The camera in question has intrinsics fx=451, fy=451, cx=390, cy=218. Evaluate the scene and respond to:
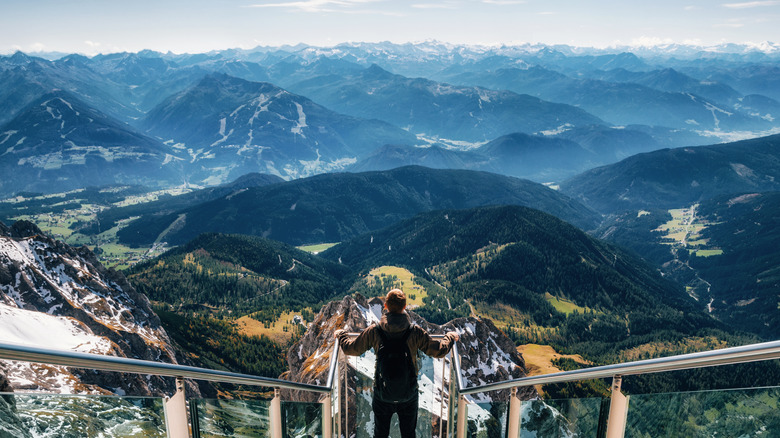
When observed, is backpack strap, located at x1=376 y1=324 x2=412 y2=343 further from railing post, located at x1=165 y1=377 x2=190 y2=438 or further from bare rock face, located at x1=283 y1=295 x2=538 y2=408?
bare rock face, located at x1=283 y1=295 x2=538 y2=408

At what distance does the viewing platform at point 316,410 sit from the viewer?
6375mm

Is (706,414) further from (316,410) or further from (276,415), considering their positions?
(316,410)

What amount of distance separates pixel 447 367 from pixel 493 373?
341 feet

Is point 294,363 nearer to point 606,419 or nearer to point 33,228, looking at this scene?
point 33,228

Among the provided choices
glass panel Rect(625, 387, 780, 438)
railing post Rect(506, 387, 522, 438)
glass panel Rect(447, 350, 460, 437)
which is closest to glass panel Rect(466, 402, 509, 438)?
railing post Rect(506, 387, 522, 438)

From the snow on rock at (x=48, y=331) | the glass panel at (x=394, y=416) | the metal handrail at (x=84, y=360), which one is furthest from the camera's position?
the snow on rock at (x=48, y=331)

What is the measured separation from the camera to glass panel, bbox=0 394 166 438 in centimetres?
650

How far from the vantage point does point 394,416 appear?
13.5 meters

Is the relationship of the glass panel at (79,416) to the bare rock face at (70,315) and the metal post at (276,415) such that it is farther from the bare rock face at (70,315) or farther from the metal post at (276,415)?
the bare rock face at (70,315)

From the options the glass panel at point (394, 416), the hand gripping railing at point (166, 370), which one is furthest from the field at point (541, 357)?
the hand gripping railing at point (166, 370)

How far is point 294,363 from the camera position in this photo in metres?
114

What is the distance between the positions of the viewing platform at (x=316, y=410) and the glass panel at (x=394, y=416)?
7.46ft

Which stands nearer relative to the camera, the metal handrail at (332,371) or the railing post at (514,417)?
the railing post at (514,417)

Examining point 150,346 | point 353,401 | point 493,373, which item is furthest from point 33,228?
point 353,401
